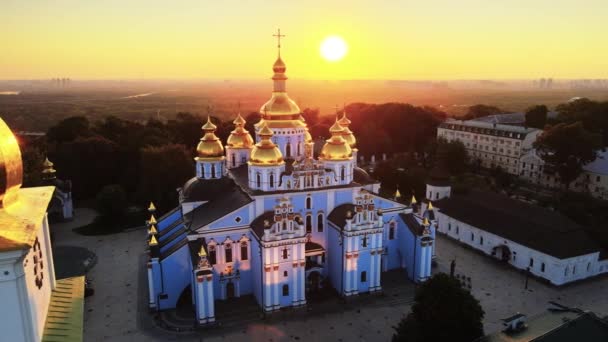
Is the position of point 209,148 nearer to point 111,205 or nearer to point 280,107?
point 280,107

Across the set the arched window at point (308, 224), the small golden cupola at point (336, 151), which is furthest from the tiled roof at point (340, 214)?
the small golden cupola at point (336, 151)

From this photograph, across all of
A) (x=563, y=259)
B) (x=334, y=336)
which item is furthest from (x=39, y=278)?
(x=563, y=259)

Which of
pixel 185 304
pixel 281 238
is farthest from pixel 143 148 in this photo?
pixel 281 238

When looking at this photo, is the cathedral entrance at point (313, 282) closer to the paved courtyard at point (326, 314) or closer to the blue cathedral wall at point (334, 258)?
the blue cathedral wall at point (334, 258)

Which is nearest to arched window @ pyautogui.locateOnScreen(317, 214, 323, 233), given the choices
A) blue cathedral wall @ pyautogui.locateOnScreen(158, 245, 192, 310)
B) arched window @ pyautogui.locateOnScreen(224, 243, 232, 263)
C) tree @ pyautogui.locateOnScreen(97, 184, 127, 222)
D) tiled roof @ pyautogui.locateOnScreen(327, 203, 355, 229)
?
tiled roof @ pyautogui.locateOnScreen(327, 203, 355, 229)

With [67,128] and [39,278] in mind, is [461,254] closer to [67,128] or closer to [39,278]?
[39,278]

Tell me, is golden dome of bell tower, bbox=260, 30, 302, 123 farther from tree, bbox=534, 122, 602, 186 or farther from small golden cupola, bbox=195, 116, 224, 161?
tree, bbox=534, 122, 602, 186
